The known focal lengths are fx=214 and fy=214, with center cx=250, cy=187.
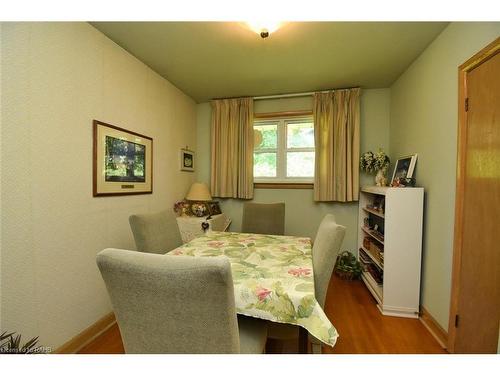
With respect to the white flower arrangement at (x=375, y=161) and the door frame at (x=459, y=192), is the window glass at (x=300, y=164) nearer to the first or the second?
the white flower arrangement at (x=375, y=161)

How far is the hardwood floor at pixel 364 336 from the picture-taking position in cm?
151

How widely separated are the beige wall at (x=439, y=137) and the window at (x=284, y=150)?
47.9 inches

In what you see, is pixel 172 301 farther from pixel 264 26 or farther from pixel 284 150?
pixel 284 150

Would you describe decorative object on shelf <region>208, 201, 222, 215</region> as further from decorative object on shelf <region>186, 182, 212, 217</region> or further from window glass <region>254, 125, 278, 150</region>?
window glass <region>254, 125, 278, 150</region>

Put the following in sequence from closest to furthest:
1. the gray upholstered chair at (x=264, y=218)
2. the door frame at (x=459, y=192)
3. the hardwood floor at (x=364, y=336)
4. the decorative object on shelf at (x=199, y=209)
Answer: the door frame at (x=459, y=192), the hardwood floor at (x=364, y=336), the gray upholstered chair at (x=264, y=218), the decorative object on shelf at (x=199, y=209)

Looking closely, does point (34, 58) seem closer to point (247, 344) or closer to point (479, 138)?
point (247, 344)

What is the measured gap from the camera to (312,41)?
181 centimetres

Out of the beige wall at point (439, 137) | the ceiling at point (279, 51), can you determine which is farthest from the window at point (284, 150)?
the beige wall at point (439, 137)

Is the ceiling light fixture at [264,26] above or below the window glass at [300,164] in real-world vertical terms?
above

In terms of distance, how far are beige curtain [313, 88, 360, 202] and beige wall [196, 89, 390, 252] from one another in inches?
7.1

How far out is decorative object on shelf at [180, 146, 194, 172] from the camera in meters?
2.92

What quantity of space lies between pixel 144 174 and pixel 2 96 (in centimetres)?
115

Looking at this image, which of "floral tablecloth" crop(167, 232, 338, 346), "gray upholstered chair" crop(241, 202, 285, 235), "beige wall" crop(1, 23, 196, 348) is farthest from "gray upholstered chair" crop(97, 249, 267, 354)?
"gray upholstered chair" crop(241, 202, 285, 235)
